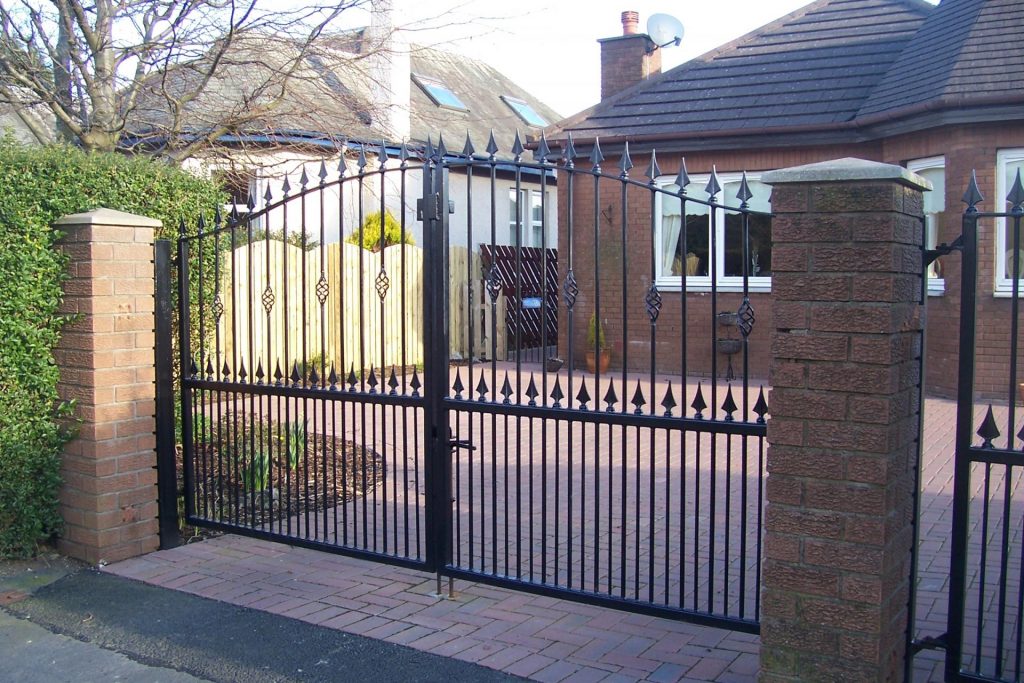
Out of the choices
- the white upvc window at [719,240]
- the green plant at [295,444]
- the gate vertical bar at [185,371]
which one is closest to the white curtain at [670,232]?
the white upvc window at [719,240]

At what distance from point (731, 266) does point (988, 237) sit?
3.81 m

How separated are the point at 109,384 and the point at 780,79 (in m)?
11.0

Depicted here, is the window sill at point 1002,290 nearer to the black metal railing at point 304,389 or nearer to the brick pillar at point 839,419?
the black metal railing at point 304,389

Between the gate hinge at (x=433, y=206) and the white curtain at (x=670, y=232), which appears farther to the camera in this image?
the white curtain at (x=670, y=232)

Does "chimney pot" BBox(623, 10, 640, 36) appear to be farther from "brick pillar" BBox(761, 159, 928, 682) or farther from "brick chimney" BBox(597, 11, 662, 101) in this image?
"brick pillar" BBox(761, 159, 928, 682)

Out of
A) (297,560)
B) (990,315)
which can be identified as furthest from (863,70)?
(297,560)

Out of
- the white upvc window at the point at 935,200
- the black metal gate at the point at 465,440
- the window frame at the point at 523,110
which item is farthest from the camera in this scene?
the window frame at the point at 523,110

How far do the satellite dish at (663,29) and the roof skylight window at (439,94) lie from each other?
19.2 feet

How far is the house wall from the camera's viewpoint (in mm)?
10859

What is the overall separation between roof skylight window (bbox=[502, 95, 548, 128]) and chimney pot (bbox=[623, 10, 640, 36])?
27.5 feet

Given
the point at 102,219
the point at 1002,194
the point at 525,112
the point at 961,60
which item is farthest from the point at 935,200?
the point at 525,112

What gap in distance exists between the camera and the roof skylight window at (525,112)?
84.5 feet

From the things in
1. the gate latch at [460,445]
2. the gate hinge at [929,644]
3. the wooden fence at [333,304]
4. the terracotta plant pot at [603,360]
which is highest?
the wooden fence at [333,304]

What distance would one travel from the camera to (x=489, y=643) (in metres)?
4.48
